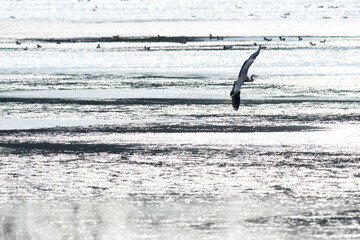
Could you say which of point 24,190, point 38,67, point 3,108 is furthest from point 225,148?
point 38,67

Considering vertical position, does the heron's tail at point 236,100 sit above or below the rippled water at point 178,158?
above

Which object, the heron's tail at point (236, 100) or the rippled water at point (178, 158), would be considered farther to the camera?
the heron's tail at point (236, 100)

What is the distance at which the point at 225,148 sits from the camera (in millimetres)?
23578

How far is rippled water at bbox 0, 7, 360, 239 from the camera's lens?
52.2 feet

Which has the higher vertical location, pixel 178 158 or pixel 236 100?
pixel 236 100

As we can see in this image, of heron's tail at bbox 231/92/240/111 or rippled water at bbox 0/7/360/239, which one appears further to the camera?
heron's tail at bbox 231/92/240/111

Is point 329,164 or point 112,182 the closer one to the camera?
point 112,182

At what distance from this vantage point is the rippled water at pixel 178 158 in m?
15.9

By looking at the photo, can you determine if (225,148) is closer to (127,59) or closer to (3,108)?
(3,108)

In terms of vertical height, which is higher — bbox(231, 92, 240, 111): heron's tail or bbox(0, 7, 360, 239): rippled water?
bbox(231, 92, 240, 111): heron's tail

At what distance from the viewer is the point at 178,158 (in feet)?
72.3

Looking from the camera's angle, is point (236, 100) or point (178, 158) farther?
point (178, 158)

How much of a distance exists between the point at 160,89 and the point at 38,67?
53.1 ft

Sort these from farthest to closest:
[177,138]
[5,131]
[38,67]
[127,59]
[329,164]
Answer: [127,59]
[38,67]
[5,131]
[177,138]
[329,164]
